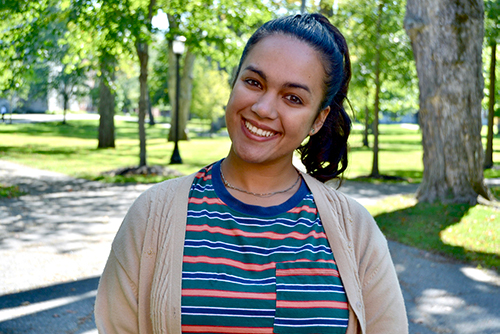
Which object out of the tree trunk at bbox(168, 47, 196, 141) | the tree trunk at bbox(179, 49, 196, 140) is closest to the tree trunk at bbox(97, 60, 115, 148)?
the tree trunk at bbox(168, 47, 196, 141)

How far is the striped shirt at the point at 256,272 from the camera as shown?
5.65 ft

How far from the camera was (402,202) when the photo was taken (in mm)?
10430

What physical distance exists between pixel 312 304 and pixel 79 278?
186 inches

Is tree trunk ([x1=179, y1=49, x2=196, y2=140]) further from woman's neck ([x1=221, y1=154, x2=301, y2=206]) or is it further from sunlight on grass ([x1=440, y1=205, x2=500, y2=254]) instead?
woman's neck ([x1=221, y1=154, x2=301, y2=206])

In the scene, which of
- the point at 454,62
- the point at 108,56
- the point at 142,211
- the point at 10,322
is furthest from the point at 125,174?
the point at 142,211

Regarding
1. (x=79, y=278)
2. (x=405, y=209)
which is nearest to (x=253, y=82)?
(x=79, y=278)

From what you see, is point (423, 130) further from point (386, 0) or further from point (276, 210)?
point (276, 210)

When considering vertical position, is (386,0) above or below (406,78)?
above

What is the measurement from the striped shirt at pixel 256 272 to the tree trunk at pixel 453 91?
27.5 ft

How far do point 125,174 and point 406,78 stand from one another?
9.88 metres

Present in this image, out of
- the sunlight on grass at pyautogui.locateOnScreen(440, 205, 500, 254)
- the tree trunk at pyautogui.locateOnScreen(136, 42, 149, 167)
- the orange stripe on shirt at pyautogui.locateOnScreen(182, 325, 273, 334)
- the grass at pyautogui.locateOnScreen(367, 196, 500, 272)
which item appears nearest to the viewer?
the orange stripe on shirt at pyautogui.locateOnScreen(182, 325, 273, 334)

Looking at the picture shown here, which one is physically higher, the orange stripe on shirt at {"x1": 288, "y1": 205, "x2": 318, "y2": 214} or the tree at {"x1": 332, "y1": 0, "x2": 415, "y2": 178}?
the tree at {"x1": 332, "y1": 0, "x2": 415, "y2": 178}

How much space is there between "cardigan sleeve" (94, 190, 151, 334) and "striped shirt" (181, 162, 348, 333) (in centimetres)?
17

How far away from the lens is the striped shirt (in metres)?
1.72
